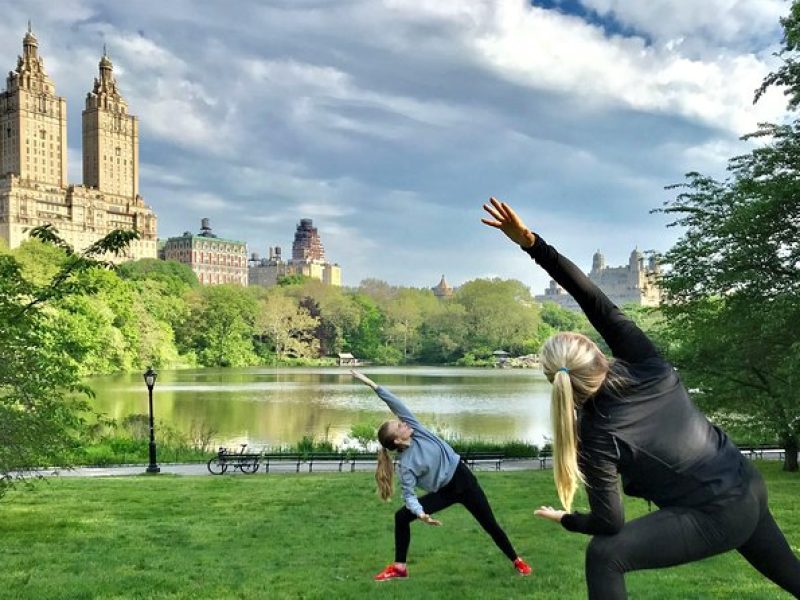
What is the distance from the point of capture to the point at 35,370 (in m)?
9.69

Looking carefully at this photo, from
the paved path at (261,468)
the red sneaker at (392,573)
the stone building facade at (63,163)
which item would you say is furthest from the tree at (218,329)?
the red sneaker at (392,573)

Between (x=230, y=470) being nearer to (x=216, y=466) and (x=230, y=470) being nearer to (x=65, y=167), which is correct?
(x=216, y=466)

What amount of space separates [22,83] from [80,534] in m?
185

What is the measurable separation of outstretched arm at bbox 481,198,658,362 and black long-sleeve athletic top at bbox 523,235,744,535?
0.01 meters

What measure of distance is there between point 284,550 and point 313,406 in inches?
1320

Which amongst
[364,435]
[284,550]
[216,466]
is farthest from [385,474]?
[364,435]

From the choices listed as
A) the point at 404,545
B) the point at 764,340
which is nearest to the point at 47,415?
the point at 404,545

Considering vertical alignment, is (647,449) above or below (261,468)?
above

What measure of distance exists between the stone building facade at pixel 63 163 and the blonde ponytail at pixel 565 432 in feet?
492

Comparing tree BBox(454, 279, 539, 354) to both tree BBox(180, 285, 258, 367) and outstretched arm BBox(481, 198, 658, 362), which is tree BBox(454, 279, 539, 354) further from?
outstretched arm BBox(481, 198, 658, 362)

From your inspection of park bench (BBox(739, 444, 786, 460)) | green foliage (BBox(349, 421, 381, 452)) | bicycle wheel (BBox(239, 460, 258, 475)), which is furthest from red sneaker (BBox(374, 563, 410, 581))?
green foliage (BBox(349, 421, 381, 452))

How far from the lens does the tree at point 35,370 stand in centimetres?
939

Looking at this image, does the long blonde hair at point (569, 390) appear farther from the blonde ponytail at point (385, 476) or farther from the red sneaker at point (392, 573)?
the red sneaker at point (392, 573)

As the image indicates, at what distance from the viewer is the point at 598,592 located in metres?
3.11
